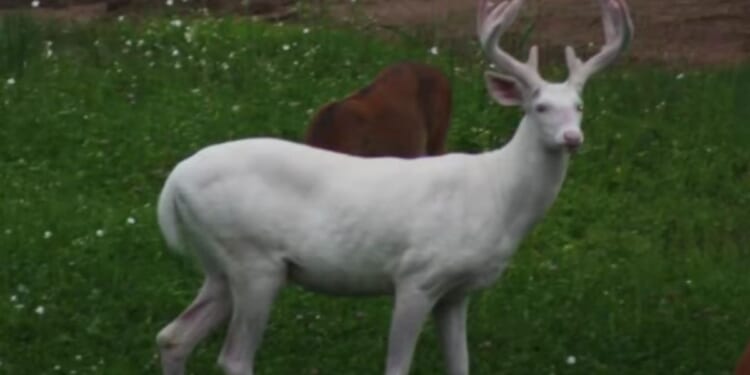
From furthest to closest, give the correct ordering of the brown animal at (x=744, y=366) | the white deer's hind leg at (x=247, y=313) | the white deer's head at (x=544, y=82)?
1. the white deer's hind leg at (x=247, y=313)
2. the white deer's head at (x=544, y=82)
3. the brown animal at (x=744, y=366)

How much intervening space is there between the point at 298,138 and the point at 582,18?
12.1 feet

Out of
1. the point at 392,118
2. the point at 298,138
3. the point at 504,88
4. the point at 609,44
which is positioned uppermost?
the point at 609,44

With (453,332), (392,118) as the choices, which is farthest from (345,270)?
(392,118)

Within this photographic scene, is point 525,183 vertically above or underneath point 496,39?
underneath

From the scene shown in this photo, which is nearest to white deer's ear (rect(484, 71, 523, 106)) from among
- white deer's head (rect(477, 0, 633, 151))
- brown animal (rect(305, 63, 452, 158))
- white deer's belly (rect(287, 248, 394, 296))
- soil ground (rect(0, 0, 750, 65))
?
white deer's head (rect(477, 0, 633, 151))

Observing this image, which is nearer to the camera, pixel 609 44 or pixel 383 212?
pixel 383 212

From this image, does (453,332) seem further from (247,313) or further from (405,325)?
(247,313)

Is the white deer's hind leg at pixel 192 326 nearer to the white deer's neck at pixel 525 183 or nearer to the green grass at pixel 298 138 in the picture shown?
the green grass at pixel 298 138

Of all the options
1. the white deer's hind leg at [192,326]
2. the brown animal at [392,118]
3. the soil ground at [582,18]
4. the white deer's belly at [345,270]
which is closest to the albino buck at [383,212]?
the white deer's belly at [345,270]

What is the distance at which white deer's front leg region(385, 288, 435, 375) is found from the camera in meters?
8.61

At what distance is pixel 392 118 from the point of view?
37.7 feet

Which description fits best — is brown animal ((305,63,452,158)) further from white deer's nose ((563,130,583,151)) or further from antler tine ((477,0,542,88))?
white deer's nose ((563,130,583,151))

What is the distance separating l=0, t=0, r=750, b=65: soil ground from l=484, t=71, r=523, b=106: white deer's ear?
661cm

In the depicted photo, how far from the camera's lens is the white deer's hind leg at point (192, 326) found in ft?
29.5
